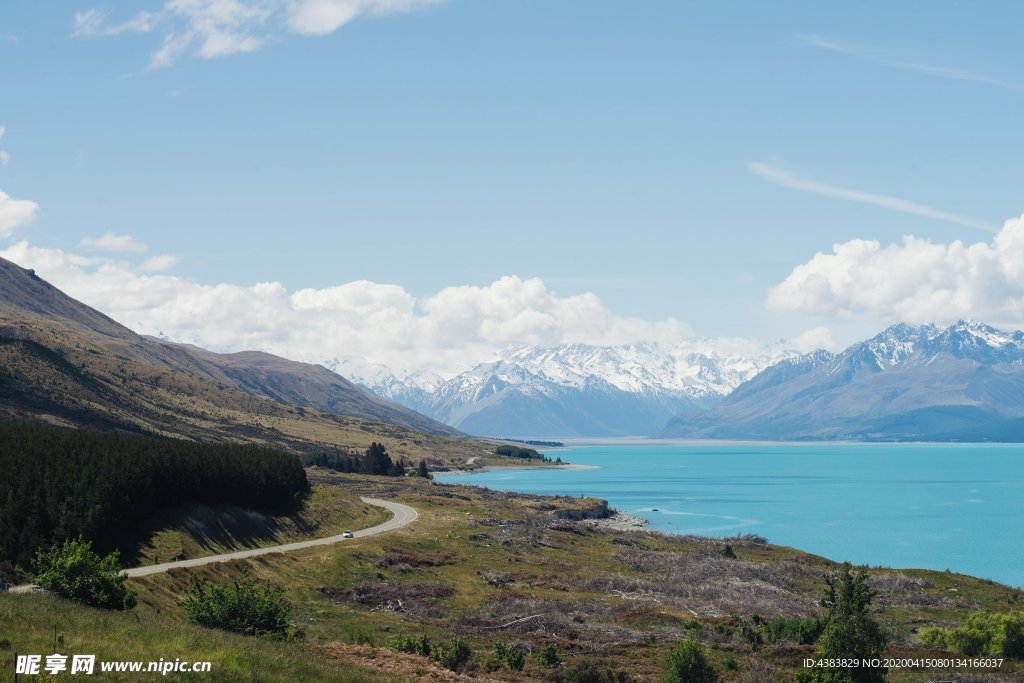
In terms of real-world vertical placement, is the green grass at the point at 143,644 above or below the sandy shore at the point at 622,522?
above

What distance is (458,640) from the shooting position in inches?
1935

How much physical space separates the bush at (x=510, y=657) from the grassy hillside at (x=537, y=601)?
622 mm

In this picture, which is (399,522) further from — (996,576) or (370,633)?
(996,576)

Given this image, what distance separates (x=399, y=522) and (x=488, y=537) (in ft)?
42.4

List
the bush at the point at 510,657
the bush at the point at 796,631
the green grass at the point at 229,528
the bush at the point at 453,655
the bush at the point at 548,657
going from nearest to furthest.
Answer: the bush at the point at 453,655
the bush at the point at 510,657
the bush at the point at 548,657
the bush at the point at 796,631
the green grass at the point at 229,528

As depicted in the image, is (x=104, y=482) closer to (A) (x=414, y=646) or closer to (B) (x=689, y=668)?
(A) (x=414, y=646)

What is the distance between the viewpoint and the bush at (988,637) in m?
58.2

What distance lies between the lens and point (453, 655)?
48.1 m

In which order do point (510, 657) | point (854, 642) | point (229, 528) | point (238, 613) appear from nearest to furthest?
point (854, 642), point (238, 613), point (510, 657), point (229, 528)

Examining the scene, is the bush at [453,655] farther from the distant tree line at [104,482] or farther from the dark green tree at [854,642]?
the distant tree line at [104,482]

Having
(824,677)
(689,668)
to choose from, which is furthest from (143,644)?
(824,677)

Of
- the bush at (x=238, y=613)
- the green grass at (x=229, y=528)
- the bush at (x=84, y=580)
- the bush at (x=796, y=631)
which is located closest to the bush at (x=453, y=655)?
the bush at (x=238, y=613)

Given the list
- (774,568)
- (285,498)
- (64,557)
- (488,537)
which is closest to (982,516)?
(774,568)

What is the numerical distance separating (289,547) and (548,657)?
45801 millimetres
